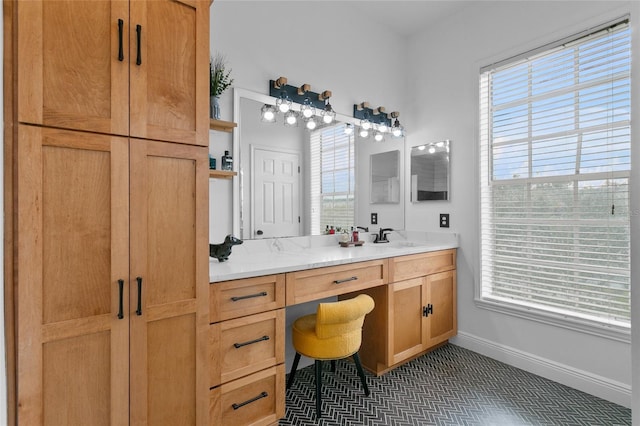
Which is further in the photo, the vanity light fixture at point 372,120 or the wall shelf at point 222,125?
the vanity light fixture at point 372,120

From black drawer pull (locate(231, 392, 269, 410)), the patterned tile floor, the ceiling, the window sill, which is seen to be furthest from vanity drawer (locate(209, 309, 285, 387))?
the ceiling

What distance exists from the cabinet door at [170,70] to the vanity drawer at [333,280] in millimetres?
896

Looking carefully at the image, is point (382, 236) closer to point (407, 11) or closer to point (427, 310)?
point (427, 310)

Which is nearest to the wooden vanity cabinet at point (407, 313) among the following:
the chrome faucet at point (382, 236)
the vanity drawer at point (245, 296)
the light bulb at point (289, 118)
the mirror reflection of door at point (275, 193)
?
the chrome faucet at point (382, 236)

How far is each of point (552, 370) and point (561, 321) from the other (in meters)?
0.36

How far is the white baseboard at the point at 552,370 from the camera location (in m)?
2.13

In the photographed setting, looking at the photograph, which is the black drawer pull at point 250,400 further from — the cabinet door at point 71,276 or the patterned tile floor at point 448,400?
the cabinet door at point 71,276

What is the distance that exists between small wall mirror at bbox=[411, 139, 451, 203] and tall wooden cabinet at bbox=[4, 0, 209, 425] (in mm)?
2250

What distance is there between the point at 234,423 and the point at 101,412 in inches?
24.3

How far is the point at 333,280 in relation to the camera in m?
2.05

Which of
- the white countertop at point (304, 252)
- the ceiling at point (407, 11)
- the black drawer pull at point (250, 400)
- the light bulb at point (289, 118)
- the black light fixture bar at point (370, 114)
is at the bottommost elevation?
the black drawer pull at point (250, 400)

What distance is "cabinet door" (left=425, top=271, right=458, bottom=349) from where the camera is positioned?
8.89ft

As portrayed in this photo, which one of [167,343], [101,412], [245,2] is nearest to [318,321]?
[167,343]

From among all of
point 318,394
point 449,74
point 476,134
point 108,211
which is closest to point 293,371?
Result: point 318,394
